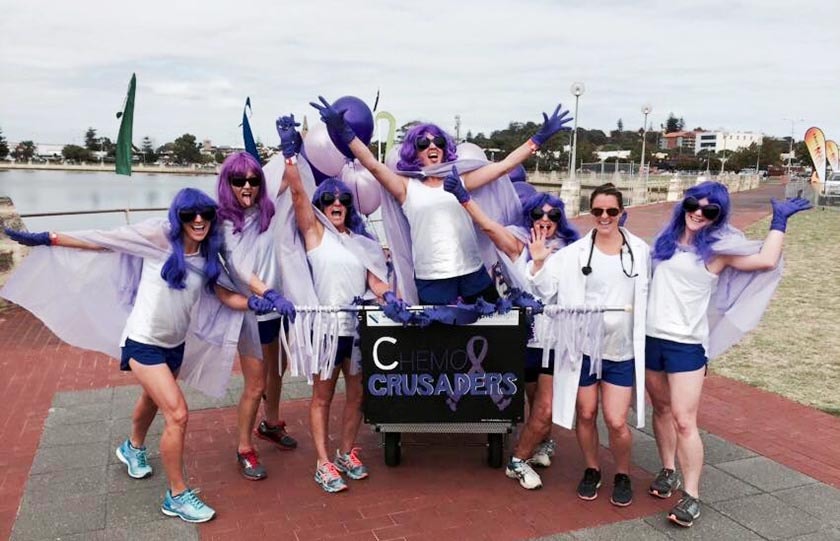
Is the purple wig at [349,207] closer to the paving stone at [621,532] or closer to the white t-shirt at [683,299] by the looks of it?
the white t-shirt at [683,299]

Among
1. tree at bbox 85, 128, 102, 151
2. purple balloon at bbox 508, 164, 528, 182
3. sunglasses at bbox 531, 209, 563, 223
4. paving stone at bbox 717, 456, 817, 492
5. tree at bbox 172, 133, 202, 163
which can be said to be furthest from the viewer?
tree at bbox 85, 128, 102, 151

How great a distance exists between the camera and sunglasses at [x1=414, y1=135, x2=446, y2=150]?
12.0 feet

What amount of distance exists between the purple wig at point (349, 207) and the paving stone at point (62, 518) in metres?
1.97

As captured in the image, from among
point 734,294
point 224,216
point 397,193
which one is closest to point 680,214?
point 734,294

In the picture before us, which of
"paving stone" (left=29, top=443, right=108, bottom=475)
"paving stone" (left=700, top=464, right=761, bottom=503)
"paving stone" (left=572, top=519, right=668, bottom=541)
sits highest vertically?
"paving stone" (left=572, top=519, right=668, bottom=541)

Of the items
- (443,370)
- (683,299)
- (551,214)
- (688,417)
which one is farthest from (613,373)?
(551,214)

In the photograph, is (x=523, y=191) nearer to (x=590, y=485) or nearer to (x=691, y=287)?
(x=691, y=287)

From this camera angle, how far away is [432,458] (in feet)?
13.5

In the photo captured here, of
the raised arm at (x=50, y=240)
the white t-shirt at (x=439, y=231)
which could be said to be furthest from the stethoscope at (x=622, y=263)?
the raised arm at (x=50, y=240)

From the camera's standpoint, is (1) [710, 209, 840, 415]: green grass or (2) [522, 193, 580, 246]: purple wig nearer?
(2) [522, 193, 580, 246]: purple wig

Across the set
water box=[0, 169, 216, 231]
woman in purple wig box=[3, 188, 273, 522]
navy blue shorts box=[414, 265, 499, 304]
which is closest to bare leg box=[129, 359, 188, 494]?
woman in purple wig box=[3, 188, 273, 522]

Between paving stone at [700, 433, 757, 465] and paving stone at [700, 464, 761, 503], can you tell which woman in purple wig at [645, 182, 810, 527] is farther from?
paving stone at [700, 433, 757, 465]

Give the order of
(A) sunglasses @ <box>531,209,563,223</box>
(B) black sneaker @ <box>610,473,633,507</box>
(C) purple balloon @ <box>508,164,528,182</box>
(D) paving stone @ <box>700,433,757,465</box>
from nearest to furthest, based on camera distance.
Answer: (B) black sneaker @ <box>610,473,633,507</box>
(A) sunglasses @ <box>531,209,563,223</box>
(D) paving stone @ <box>700,433,757,465</box>
(C) purple balloon @ <box>508,164,528,182</box>

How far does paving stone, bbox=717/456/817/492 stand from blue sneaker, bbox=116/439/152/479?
3416 mm
